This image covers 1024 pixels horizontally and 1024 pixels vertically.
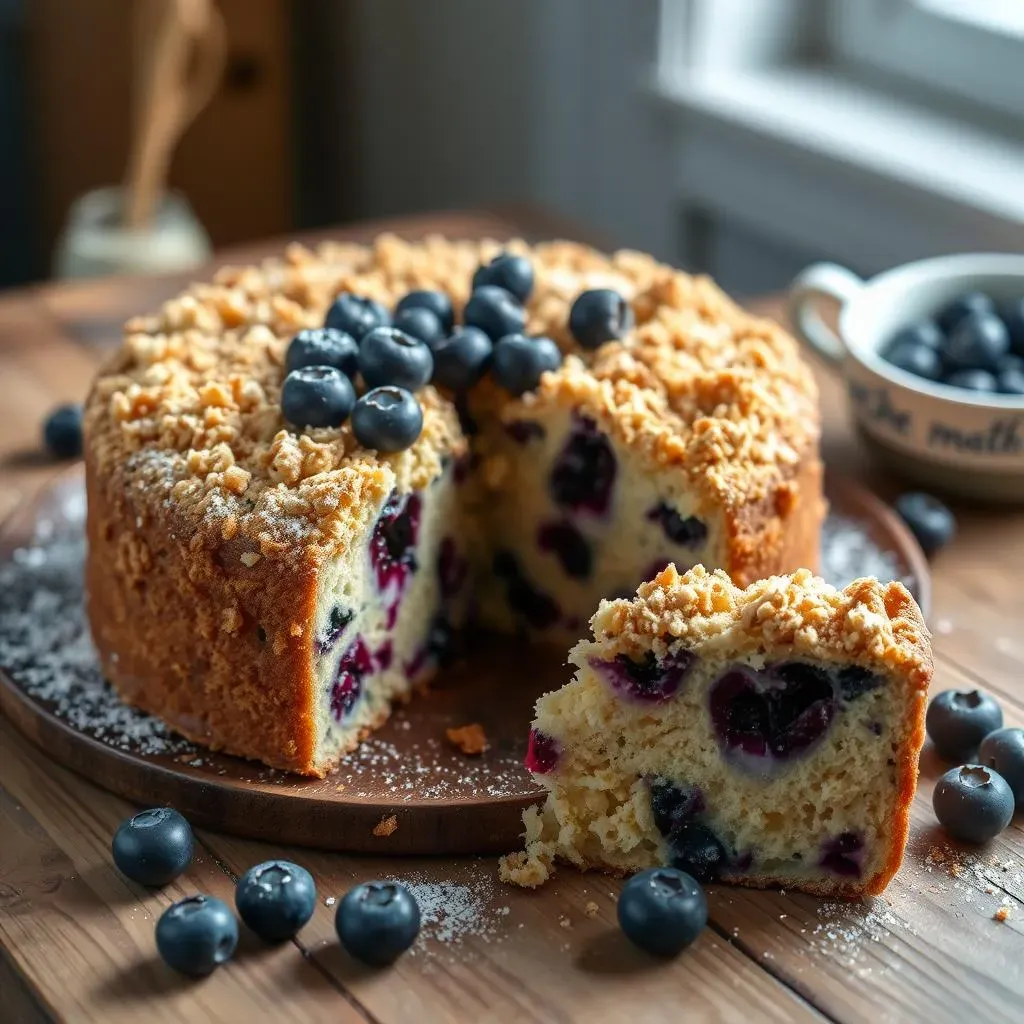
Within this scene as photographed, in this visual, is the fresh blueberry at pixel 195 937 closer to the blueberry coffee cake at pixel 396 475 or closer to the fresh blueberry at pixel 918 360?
the blueberry coffee cake at pixel 396 475

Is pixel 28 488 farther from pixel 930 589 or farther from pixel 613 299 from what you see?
pixel 930 589

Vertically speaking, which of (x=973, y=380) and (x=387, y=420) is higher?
(x=387, y=420)

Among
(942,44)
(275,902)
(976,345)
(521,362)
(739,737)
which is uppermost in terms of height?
(942,44)

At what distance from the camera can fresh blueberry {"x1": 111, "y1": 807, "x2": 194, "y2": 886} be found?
212 cm

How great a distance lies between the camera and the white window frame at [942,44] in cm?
423

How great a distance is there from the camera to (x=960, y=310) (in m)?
3.26

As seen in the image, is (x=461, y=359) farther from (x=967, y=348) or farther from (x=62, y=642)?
(x=967, y=348)

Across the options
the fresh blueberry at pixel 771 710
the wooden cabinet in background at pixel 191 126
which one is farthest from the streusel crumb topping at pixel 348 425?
the wooden cabinet in background at pixel 191 126

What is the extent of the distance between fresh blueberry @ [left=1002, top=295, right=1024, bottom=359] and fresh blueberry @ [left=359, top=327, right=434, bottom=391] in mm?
1321

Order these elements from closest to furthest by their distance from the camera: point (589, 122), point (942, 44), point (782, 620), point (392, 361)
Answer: point (782, 620), point (392, 361), point (942, 44), point (589, 122)

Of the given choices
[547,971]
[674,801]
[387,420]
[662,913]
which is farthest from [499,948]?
[387,420]

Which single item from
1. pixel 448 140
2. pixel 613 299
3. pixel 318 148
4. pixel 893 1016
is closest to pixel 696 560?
pixel 613 299

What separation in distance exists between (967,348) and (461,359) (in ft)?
3.59

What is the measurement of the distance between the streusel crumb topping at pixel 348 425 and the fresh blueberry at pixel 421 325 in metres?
0.10
